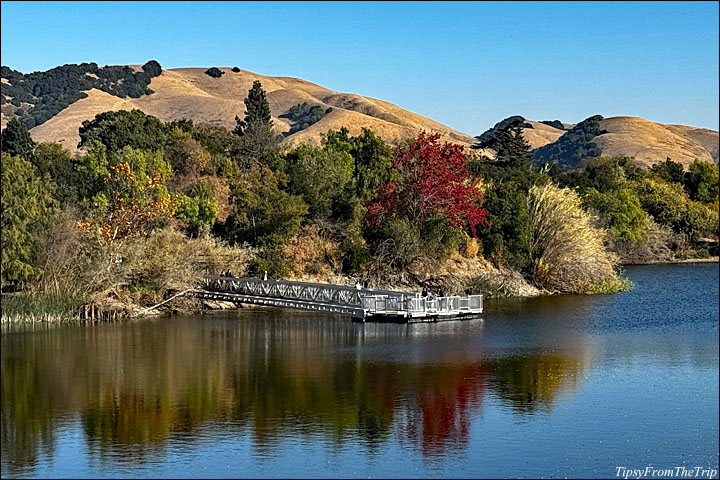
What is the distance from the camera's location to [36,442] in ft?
78.4

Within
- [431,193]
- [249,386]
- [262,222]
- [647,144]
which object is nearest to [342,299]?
[262,222]

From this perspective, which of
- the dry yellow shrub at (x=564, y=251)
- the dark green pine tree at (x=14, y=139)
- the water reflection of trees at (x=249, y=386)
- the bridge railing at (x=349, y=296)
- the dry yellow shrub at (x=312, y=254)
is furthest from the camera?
the dark green pine tree at (x=14, y=139)

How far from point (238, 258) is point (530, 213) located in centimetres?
1843

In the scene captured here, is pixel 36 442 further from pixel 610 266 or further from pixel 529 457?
pixel 610 266

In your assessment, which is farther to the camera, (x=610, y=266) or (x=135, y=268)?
(x=610, y=266)

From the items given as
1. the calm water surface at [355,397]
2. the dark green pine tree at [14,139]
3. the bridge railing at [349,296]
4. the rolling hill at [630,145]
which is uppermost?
the rolling hill at [630,145]

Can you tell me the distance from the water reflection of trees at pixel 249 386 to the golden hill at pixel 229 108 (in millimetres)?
89985

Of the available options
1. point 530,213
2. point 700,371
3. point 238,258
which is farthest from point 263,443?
point 530,213

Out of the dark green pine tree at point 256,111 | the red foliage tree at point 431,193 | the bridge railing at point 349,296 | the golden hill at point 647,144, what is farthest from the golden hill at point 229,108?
the bridge railing at point 349,296

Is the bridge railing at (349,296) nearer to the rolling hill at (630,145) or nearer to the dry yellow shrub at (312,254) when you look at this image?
the dry yellow shrub at (312,254)

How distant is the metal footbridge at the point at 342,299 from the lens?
43.6 metres

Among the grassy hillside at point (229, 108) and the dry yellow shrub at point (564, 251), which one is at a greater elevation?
the grassy hillside at point (229, 108)

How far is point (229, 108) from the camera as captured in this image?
163 metres

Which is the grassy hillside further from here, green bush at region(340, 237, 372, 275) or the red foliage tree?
green bush at region(340, 237, 372, 275)
